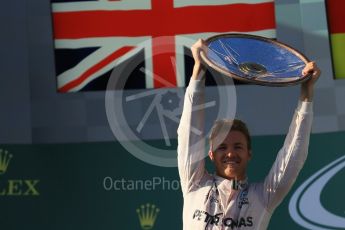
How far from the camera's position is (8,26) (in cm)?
402

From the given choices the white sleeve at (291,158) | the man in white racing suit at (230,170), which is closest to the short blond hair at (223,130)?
the man in white racing suit at (230,170)

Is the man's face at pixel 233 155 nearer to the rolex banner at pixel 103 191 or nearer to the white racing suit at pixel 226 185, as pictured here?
the white racing suit at pixel 226 185

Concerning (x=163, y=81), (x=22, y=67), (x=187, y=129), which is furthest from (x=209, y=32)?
(x=187, y=129)

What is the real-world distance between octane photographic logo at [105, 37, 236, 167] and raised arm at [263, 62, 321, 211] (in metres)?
1.95

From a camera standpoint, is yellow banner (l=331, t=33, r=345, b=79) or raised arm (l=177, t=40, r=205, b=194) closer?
raised arm (l=177, t=40, r=205, b=194)


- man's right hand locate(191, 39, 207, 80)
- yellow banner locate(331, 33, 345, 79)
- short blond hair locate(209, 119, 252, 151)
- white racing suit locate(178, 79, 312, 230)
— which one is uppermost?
yellow banner locate(331, 33, 345, 79)

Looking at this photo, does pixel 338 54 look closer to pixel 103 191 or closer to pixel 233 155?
pixel 103 191

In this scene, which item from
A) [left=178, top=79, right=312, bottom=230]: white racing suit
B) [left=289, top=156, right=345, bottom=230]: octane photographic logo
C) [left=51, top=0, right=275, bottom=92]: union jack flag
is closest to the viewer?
[left=178, top=79, right=312, bottom=230]: white racing suit

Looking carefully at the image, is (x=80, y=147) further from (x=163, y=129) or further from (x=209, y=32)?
(x=209, y=32)

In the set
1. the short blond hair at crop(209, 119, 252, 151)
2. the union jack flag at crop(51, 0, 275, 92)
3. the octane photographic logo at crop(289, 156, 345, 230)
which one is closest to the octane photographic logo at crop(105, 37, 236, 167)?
the union jack flag at crop(51, 0, 275, 92)

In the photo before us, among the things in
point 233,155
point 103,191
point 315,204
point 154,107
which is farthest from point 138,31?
point 233,155

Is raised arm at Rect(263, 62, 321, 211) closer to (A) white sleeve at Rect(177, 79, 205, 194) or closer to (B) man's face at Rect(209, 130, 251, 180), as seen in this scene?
(B) man's face at Rect(209, 130, 251, 180)

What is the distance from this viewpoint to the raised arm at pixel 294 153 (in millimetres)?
1902

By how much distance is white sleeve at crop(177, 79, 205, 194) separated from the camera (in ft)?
6.40
